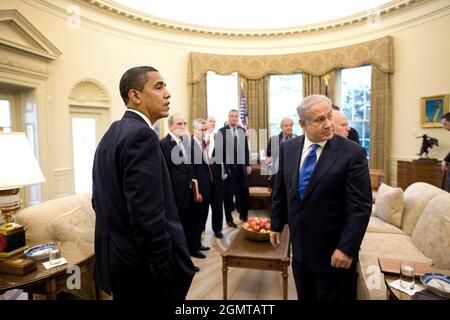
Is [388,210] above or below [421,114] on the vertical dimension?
below

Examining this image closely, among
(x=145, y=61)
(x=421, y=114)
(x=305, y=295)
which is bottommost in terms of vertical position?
(x=305, y=295)

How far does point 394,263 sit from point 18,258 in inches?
95.4

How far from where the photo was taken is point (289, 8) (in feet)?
21.4

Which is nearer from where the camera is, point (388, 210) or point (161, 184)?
point (161, 184)

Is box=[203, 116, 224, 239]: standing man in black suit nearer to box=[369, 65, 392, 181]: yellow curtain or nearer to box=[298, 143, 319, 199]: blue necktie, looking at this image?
box=[298, 143, 319, 199]: blue necktie

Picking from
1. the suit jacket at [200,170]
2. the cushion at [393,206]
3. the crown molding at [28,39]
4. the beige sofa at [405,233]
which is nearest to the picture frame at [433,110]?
the beige sofa at [405,233]

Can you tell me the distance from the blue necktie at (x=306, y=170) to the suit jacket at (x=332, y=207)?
1.4 inches

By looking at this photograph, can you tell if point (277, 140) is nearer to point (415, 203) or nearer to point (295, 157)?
point (415, 203)

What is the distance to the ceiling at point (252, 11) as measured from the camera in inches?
245

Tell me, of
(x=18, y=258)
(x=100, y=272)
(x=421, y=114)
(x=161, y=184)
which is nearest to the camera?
(x=161, y=184)

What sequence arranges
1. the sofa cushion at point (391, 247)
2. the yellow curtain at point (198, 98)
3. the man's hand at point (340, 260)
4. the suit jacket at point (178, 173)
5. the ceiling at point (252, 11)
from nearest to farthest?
the man's hand at point (340, 260) < the sofa cushion at point (391, 247) < the suit jacket at point (178, 173) < the ceiling at point (252, 11) < the yellow curtain at point (198, 98)

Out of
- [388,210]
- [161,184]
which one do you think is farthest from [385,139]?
[161,184]

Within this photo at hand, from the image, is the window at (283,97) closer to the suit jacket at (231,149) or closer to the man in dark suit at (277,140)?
the man in dark suit at (277,140)
